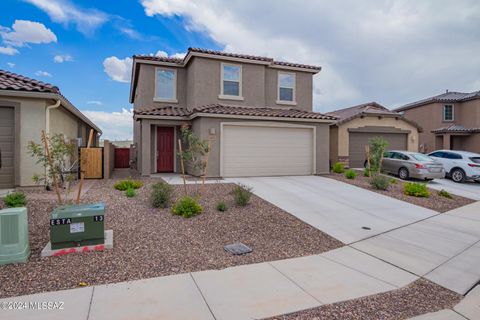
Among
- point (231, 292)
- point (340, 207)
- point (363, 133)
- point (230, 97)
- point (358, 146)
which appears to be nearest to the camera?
point (231, 292)

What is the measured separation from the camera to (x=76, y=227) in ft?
15.4

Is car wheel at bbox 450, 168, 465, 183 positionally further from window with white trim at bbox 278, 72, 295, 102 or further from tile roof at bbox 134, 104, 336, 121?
window with white trim at bbox 278, 72, 295, 102

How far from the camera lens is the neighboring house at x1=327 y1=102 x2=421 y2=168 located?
17516 mm

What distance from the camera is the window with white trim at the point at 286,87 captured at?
1578 cm

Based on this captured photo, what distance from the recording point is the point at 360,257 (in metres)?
5.04

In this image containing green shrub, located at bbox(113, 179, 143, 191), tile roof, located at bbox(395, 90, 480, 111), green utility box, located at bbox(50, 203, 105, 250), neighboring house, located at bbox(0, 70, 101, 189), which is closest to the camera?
green utility box, located at bbox(50, 203, 105, 250)

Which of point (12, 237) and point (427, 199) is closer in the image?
point (12, 237)

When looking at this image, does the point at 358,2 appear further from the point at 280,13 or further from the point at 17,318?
the point at 17,318

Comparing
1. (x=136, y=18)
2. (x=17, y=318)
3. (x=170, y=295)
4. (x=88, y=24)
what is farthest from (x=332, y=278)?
(x=88, y=24)

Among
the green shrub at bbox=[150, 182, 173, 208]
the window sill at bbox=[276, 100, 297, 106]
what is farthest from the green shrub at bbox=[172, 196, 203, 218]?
the window sill at bbox=[276, 100, 297, 106]

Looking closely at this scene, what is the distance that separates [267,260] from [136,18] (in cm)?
1196

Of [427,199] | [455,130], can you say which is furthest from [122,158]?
[455,130]

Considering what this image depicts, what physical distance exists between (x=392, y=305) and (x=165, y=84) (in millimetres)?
14000

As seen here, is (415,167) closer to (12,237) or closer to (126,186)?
(126,186)
